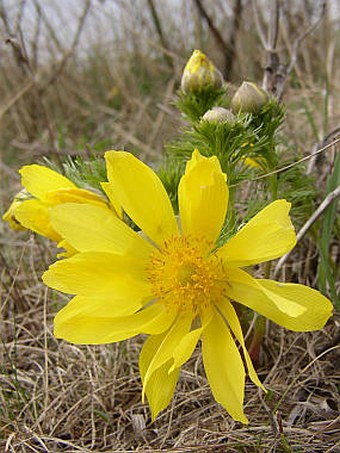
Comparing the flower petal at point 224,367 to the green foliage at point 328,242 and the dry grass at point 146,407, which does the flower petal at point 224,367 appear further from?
the green foliage at point 328,242

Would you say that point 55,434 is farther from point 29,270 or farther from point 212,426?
point 29,270

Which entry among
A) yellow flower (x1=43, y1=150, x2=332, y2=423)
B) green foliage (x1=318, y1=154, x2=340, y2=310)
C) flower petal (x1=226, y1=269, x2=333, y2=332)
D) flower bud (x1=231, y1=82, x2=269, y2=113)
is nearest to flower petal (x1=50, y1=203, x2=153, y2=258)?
yellow flower (x1=43, y1=150, x2=332, y2=423)

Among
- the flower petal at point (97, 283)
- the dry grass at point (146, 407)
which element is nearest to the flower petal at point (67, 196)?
the flower petal at point (97, 283)

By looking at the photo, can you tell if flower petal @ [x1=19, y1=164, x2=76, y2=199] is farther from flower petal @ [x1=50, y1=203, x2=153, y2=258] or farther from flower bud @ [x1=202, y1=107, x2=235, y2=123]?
flower bud @ [x1=202, y1=107, x2=235, y2=123]

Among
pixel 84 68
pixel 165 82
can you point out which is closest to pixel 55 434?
pixel 165 82

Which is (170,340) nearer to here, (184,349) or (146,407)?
(184,349)
